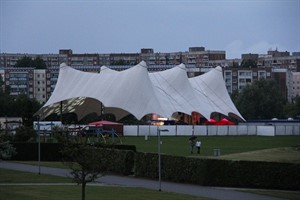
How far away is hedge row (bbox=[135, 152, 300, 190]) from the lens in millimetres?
28828

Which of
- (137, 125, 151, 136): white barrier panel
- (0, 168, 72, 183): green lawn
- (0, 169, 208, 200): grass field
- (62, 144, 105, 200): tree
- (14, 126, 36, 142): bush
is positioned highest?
(137, 125, 151, 136): white barrier panel

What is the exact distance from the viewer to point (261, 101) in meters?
128

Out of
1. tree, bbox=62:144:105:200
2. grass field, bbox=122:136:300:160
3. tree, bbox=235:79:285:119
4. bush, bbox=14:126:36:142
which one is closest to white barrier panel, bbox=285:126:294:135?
grass field, bbox=122:136:300:160

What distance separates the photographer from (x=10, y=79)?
186625 millimetres

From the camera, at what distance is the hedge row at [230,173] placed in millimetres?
28828

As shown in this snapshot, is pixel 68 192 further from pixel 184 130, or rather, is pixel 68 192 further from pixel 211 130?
pixel 211 130

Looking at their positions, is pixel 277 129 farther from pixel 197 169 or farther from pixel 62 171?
pixel 197 169

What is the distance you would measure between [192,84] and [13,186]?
231ft

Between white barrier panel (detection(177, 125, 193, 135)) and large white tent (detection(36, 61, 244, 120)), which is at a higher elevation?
large white tent (detection(36, 61, 244, 120))

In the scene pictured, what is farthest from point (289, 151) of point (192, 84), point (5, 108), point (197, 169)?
point (5, 108)

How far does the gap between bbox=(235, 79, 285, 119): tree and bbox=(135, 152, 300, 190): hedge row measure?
314 feet

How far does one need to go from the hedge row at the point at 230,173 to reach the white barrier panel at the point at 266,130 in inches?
1786

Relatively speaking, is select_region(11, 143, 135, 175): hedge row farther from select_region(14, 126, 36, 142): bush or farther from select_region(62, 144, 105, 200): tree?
select_region(14, 126, 36, 142): bush

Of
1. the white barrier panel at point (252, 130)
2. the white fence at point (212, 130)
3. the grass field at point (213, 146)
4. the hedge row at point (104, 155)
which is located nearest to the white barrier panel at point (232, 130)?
the white fence at point (212, 130)
